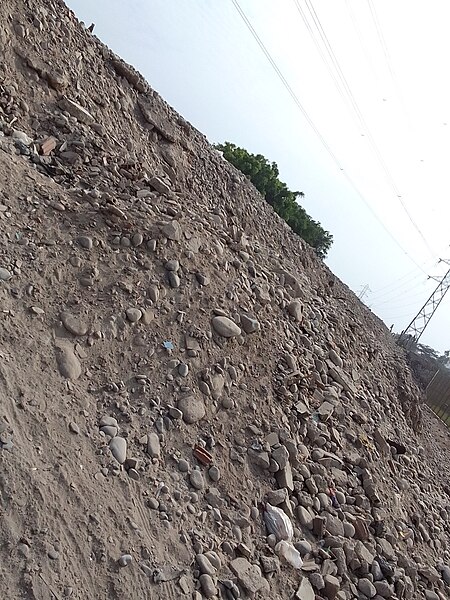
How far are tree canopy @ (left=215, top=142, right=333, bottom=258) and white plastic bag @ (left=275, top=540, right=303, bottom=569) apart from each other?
71.2 ft

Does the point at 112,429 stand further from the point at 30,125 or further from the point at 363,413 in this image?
the point at 30,125

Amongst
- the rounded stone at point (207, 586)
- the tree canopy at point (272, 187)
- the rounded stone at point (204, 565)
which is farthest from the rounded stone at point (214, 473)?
the tree canopy at point (272, 187)

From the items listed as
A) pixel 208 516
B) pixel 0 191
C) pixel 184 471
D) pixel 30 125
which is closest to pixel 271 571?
pixel 208 516

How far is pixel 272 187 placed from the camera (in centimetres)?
2567

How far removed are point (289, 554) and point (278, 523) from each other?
0.21 metres

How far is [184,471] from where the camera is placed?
3646 millimetres

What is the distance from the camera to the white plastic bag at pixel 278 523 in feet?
12.3

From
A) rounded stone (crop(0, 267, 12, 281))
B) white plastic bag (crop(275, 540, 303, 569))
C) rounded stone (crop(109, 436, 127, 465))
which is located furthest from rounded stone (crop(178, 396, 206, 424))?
rounded stone (crop(0, 267, 12, 281))

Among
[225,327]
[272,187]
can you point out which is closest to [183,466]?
[225,327]

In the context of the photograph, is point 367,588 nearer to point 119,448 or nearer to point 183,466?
point 183,466

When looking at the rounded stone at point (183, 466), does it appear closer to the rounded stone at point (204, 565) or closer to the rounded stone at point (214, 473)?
the rounded stone at point (214, 473)

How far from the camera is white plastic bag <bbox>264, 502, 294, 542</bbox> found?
3748 millimetres

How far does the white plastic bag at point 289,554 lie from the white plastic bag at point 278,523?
0.06 meters

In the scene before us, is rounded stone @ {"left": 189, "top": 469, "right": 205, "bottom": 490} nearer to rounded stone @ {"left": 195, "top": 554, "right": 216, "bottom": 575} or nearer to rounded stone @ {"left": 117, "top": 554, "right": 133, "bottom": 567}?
rounded stone @ {"left": 195, "top": 554, "right": 216, "bottom": 575}
